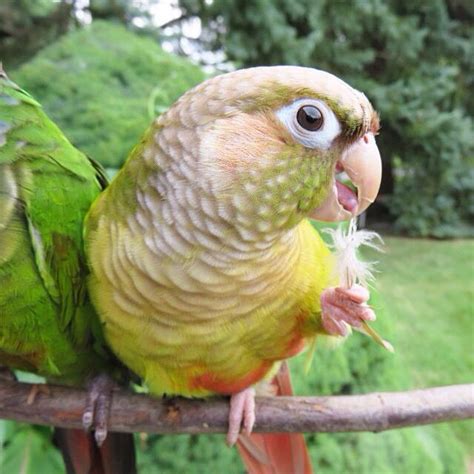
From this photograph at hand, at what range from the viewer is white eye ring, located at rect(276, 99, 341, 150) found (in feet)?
1.92

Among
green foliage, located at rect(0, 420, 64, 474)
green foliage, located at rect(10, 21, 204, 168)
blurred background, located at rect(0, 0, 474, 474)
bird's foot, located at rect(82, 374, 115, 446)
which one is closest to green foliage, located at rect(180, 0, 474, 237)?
blurred background, located at rect(0, 0, 474, 474)

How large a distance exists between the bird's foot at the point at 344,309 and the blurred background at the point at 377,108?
0.38m

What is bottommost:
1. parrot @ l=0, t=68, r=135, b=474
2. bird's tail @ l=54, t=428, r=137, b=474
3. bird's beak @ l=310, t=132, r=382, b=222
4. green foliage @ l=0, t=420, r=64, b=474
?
green foliage @ l=0, t=420, r=64, b=474

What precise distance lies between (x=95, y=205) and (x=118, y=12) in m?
1.91

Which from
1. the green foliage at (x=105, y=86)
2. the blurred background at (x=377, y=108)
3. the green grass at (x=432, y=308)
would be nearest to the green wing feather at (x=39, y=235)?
the blurred background at (x=377, y=108)

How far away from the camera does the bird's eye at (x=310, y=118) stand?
0.58 metres

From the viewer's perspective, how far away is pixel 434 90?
362 centimetres

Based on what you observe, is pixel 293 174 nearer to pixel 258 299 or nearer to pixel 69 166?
pixel 258 299

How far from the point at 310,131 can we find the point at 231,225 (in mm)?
135

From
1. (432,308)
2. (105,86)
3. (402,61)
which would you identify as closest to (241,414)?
(105,86)

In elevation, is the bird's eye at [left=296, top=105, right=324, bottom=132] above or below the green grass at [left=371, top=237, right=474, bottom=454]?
above

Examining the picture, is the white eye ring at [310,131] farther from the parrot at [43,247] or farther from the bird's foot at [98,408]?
the bird's foot at [98,408]

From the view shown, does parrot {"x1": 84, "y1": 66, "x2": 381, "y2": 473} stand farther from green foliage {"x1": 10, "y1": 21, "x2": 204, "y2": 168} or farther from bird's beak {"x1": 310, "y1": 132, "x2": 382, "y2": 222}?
green foliage {"x1": 10, "y1": 21, "x2": 204, "y2": 168}

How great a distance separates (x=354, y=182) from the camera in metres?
0.64
